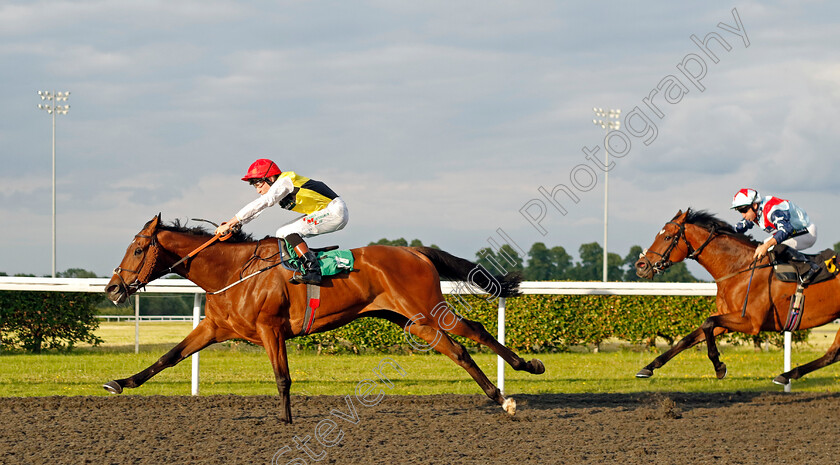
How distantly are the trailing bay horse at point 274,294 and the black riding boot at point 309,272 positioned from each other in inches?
4.1


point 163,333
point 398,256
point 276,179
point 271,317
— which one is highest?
point 276,179

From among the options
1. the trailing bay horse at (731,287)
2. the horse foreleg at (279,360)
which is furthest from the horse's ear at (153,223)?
the trailing bay horse at (731,287)

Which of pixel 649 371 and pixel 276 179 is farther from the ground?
pixel 276 179

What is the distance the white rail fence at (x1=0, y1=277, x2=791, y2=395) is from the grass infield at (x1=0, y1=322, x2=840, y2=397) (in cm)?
77

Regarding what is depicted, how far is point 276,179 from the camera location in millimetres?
5516

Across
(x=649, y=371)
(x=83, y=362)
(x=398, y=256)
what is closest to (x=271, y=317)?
(x=398, y=256)

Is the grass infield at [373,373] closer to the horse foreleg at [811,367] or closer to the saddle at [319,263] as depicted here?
the horse foreleg at [811,367]

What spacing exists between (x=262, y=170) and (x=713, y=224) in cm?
375

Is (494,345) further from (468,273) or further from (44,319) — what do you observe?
(44,319)

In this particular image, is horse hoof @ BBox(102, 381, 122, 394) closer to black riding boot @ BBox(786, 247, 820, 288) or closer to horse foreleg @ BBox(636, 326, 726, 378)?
horse foreleg @ BBox(636, 326, 726, 378)

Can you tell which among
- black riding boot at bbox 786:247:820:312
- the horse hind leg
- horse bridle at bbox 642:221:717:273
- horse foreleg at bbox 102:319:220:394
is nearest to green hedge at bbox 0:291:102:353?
horse foreleg at bbox 102:319:220:394

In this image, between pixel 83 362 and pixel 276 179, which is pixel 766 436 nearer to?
pixel 276 179

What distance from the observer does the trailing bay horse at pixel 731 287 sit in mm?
6172

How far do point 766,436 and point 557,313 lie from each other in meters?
6.43
